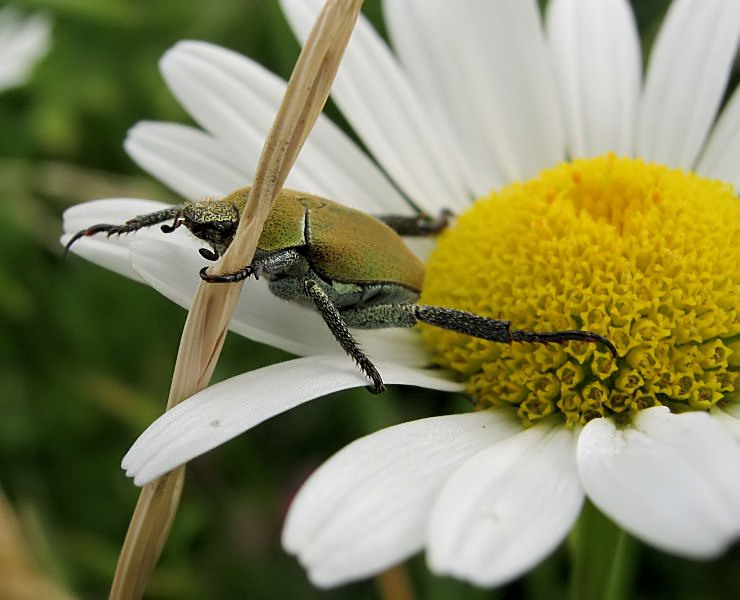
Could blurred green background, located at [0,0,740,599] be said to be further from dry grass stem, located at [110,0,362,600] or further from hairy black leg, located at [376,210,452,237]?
dry grass stem, located at [110,0,362,600]

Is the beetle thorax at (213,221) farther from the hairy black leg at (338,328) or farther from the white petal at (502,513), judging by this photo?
the white petal at (502,513)

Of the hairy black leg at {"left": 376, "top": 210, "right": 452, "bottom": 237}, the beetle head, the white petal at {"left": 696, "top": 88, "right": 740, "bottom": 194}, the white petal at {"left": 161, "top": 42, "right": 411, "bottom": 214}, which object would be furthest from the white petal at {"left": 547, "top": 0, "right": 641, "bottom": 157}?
the beetle head

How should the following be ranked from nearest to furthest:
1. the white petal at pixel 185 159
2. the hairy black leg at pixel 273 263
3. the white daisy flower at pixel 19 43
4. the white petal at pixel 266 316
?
1. the hairy black leg at pixel 273 263
2. the white petal at pixel 266 316
3. the white petal at pixel 185 159
4. the white daisy flower at pixel 19 43

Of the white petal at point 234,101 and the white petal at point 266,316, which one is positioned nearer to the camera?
the white petal at point 266,316

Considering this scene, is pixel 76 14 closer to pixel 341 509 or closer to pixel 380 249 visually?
pixel 380 249

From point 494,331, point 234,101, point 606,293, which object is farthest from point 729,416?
point 234,101

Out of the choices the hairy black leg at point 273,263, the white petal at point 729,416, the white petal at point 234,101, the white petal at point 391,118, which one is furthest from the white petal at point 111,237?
the white petal at point 729,416

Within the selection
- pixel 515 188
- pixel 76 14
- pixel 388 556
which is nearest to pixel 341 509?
pixel 388 556
